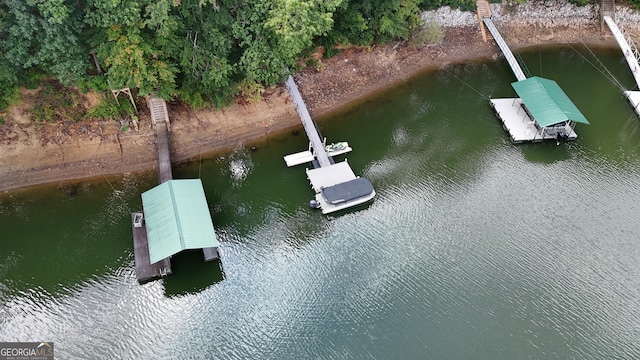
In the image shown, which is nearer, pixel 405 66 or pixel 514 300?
pixel 514 300

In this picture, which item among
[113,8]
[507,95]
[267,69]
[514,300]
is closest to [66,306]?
[113,8]

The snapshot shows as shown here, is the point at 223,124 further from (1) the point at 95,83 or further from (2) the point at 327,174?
(2) the point at 327,174

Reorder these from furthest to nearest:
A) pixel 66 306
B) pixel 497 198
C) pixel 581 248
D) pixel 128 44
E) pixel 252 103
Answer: pixel 252 103
pixel 497 198
pixel 581 248
pixel 128 44
pixel 66 306

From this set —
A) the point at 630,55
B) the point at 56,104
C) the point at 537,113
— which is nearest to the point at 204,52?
the point at 56,104

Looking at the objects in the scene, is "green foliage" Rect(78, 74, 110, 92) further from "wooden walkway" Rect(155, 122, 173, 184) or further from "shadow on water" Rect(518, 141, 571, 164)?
"shadow on water" Rect(518, 141, 571, 164)

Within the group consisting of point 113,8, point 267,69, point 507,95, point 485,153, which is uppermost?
point 113,8

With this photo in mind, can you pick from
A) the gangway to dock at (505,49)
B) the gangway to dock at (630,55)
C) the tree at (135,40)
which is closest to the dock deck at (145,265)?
the tree at (135,40)

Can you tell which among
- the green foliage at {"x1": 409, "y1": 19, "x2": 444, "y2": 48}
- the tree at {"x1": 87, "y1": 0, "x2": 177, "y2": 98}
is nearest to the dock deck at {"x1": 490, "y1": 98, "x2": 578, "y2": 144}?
the green foliage at {"x1": 409, "y1": 19, "x2": 444, "y2": 48}

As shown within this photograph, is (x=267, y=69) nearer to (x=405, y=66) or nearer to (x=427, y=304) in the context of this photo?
(x=405, y=66)
